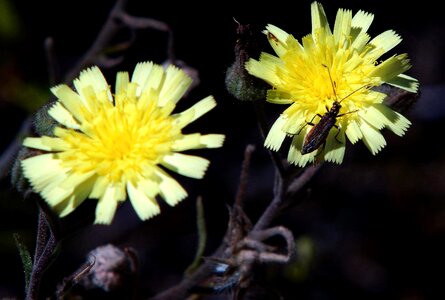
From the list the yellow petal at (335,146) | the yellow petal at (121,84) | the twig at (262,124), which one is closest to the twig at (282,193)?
the twig at (262,124)

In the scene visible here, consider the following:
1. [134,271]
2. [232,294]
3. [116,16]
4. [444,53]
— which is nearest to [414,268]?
[444,53]

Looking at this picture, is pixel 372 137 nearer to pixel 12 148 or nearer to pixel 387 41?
pixel 387 41

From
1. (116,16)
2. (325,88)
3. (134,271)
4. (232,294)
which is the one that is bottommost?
(232,294)

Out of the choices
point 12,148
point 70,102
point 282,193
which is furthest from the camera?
point 12,148

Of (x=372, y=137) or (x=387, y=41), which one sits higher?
(x=387, y=41)

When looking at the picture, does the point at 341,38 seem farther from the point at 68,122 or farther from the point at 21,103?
the point at 21,103

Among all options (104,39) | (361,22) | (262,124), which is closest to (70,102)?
(262,124)
